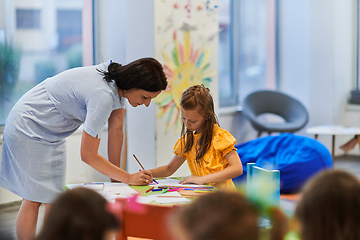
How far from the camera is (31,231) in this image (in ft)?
5.99

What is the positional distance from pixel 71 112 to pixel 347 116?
175 inches

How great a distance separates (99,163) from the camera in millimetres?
1756

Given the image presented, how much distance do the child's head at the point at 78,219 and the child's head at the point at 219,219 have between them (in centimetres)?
13

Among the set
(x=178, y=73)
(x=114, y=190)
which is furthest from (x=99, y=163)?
(x=178, y=73)

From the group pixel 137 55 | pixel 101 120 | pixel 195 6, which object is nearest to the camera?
pixel 101 120

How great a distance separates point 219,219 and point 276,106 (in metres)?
4.52

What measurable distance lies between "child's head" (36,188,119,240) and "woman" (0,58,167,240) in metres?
1.06

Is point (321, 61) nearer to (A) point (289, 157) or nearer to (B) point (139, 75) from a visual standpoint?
(A) point (289, 157)

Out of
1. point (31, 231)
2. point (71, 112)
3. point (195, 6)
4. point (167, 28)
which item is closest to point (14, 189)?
point (31, 231)

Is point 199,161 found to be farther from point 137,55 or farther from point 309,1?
point 309,1

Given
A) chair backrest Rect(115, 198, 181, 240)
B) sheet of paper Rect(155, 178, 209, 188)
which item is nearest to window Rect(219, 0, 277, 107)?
sheet of paper Rect(155, 178, 209, 188)

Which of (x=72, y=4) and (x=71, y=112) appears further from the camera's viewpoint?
(x=72, y=4)

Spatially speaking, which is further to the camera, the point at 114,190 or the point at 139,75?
the point at 139,75

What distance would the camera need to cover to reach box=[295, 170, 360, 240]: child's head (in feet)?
2.48
